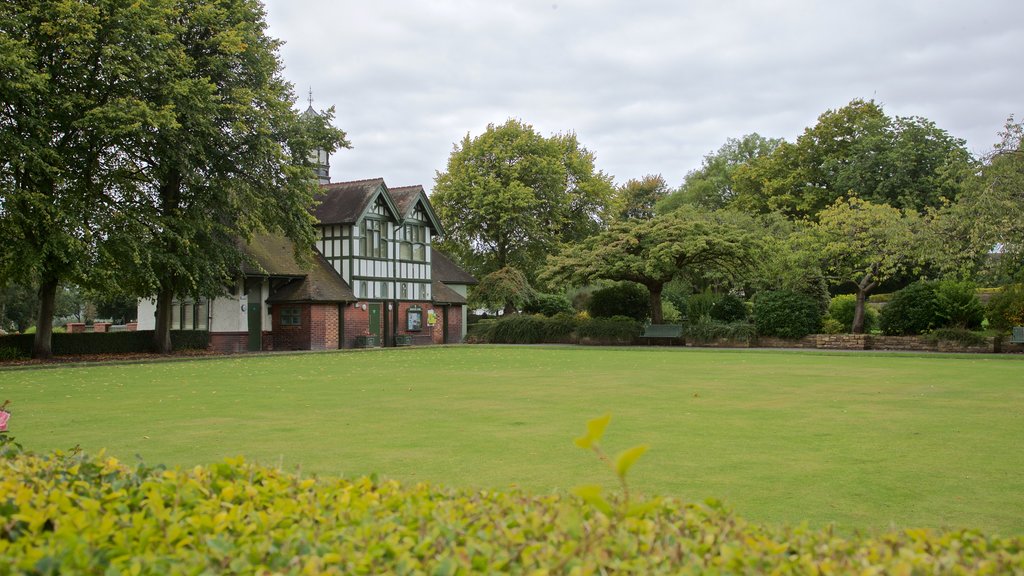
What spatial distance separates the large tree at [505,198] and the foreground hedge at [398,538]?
4720cm

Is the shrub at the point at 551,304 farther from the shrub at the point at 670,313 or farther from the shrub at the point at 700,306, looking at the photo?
the shrub at the point at 700,306

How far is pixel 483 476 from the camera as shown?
7426 millimetres

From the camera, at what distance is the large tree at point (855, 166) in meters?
50.7

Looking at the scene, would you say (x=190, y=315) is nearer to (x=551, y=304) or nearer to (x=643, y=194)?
(x=551, y=304)

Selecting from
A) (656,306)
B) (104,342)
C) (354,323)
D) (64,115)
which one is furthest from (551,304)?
Answer: (64,115)

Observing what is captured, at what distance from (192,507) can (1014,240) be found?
27907 mm

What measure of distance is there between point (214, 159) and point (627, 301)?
22.0m

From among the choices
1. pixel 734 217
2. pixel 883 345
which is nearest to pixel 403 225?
pixel 734 217

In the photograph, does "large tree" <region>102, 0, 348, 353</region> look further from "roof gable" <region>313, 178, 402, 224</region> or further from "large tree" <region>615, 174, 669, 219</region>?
"large tree" <region>615, 174, 669, 219</region>

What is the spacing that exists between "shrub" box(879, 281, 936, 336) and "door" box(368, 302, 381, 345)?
75.8 feet

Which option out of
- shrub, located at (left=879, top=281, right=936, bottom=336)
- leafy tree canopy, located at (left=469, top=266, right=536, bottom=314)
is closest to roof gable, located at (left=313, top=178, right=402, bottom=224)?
leafy tree canopy, located at (left=469, top=266, right=536, bottom=314)

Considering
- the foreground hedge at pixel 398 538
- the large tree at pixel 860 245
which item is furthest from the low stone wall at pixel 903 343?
the foreground hedge at pixel 398 538

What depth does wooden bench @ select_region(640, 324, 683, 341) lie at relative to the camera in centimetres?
3797

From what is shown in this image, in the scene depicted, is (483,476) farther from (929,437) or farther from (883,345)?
(883,345)
